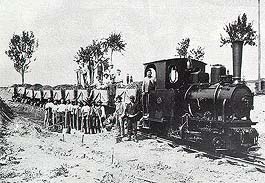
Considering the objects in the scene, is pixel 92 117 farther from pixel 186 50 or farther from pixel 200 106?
pixel 186 50

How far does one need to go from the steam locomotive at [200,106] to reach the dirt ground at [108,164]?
0.72 meters

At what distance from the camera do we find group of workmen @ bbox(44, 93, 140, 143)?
11.6 m

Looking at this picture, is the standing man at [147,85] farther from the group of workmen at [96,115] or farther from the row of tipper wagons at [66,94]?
the row of tipper wagons at [66,94]

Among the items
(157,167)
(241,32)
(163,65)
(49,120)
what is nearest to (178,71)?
(163,65)

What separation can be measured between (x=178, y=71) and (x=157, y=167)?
3877mm

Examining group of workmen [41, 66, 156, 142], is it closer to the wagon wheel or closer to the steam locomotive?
the steam locomotive

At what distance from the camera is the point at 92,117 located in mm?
12867

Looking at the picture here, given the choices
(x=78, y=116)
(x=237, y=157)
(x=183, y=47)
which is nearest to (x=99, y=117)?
(x=78, y=116)

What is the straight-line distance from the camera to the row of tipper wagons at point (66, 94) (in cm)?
1527

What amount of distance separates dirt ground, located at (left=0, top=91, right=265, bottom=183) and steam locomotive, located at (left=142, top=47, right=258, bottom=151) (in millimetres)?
721

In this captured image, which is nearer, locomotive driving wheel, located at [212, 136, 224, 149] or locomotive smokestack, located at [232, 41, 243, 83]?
locomotive smokestack, located at [232, 41, 243, 83]

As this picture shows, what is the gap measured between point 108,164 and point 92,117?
18.6 ft

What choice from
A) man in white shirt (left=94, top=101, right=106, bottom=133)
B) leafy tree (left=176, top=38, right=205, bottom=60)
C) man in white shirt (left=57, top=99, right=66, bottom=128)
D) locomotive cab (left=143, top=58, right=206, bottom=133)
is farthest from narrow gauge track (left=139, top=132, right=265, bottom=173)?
leafy tree (left=176, top=38, right=205, bottom=60)

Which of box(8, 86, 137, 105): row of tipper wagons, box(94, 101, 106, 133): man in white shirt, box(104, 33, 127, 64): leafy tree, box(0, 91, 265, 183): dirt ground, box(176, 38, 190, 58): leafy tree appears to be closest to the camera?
box(0, 91, 265, 183): dirt ground
